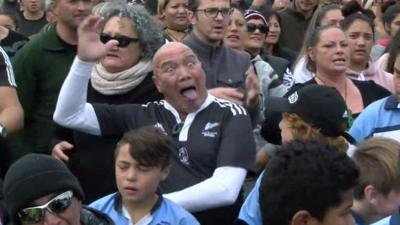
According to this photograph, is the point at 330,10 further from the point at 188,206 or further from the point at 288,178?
the point at 288,178

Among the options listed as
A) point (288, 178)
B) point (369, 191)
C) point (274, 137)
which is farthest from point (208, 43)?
point (288, 178)

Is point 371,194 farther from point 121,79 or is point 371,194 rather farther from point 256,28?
point 256,28

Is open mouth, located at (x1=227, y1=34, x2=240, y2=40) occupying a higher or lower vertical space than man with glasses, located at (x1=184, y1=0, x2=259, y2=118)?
lower

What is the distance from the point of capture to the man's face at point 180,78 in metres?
5.02

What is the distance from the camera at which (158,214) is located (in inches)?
178

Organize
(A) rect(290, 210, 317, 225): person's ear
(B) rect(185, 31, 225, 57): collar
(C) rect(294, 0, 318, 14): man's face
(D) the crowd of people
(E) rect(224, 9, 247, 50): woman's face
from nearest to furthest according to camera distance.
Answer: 1. (A) rect(290, 210, 317, 225): person's ear
2. (D) the crowd of people
3. (B) rect(185, 31, 225, 57): collar
4. (E) rect(224, 9, 247, 50): woman's face
5. (C) rect(294, 0, 318, 14): man's face

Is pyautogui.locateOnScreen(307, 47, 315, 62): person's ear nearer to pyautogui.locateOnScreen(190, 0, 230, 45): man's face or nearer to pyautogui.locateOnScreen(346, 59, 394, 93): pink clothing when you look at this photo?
pyautogui.locateOnScreen(346, 59, 394, 93): pink clothing

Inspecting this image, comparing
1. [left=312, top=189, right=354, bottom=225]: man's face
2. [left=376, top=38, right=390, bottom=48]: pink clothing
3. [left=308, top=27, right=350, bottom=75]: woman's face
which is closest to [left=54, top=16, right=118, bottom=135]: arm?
[left=308, top=27, right=350, bottom=75]: woman's face

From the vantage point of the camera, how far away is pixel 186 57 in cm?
507

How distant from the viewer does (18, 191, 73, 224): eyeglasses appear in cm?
377

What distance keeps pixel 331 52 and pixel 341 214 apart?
361 cm

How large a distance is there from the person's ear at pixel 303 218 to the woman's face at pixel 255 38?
517 centimetres

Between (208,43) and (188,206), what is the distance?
1669 mm

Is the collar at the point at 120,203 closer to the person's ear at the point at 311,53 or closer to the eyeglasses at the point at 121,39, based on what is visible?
the eyeglasses at the point at 121,39
